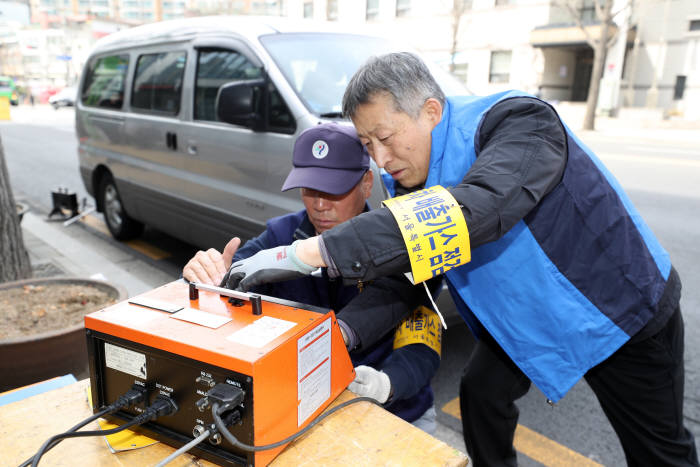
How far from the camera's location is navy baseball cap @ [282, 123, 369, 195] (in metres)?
1.94

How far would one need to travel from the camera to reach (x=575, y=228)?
5.13 ft

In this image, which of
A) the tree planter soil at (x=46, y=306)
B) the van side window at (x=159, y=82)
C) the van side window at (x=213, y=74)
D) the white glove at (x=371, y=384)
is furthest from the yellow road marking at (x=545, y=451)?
the van side window at (x=159, y=82)

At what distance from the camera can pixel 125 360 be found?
1.17 meters

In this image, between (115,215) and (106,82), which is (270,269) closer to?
(115,215)

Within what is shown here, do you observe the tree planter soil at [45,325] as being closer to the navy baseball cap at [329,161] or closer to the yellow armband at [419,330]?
the navy baseball cap at [329,161]

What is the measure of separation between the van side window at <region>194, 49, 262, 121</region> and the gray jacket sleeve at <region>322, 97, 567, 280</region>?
2654 mm

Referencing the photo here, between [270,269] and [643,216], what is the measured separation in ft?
22.0

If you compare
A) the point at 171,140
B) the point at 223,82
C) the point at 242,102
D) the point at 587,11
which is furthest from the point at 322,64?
the point at 587,11

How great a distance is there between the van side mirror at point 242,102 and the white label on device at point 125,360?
2408 millimetres

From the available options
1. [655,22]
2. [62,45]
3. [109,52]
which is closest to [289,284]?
[109,52]

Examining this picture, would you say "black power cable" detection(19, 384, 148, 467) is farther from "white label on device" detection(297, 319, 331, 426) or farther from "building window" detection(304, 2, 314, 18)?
"building window" detection(304, 2, 314, 18)

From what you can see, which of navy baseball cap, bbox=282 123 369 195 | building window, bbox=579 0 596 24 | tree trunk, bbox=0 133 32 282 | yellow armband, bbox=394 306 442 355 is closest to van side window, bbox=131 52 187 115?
tree trunk, bbox=0 133 32 282

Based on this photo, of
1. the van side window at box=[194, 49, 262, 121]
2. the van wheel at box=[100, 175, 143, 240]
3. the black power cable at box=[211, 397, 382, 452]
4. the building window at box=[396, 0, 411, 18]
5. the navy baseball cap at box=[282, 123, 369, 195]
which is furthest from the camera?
the building window at box=[396, 0, 411, 18]

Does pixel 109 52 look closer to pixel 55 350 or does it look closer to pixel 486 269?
pixel 55 350
